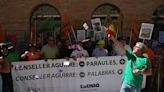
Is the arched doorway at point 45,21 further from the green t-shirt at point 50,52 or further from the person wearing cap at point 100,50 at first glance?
the person wearing cap at point 100,50

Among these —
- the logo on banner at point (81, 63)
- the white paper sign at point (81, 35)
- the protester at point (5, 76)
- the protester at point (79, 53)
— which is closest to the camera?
the protester at point (5, 76)

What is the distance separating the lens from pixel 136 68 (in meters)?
9.08

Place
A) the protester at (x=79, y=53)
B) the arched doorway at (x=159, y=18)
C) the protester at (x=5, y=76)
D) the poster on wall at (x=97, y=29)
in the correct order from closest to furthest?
the protester at (x=5, y=76)
the protester at (x=79, y=53)
the poster on wall at (x=97, y=29)
the arched doorway at (x=159, y=18)

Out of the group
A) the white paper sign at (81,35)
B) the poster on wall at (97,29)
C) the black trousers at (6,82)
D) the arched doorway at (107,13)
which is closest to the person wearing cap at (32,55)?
the black trousers at (6,82)

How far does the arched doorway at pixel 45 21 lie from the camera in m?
14.2

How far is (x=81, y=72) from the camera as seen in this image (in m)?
12.2

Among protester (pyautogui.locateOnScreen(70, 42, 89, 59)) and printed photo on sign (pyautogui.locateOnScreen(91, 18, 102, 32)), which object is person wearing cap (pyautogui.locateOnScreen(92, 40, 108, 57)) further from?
printed photo on sign (pyautogui.locateOnScreen(91, 18, 102, 32))

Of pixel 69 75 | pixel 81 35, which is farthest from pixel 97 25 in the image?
pixel 69 75

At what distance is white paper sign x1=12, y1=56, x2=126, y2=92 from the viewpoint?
1209 cm

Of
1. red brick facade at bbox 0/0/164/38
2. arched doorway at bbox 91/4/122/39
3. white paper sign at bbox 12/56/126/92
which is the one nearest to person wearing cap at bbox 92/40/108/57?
white paper sign at bbox 12/56/126/92

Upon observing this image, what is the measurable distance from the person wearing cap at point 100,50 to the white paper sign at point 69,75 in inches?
8.8

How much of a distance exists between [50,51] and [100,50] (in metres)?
1.40

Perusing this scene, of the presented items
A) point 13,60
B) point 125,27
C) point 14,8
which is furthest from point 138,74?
point 14,8

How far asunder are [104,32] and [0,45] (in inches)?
150
